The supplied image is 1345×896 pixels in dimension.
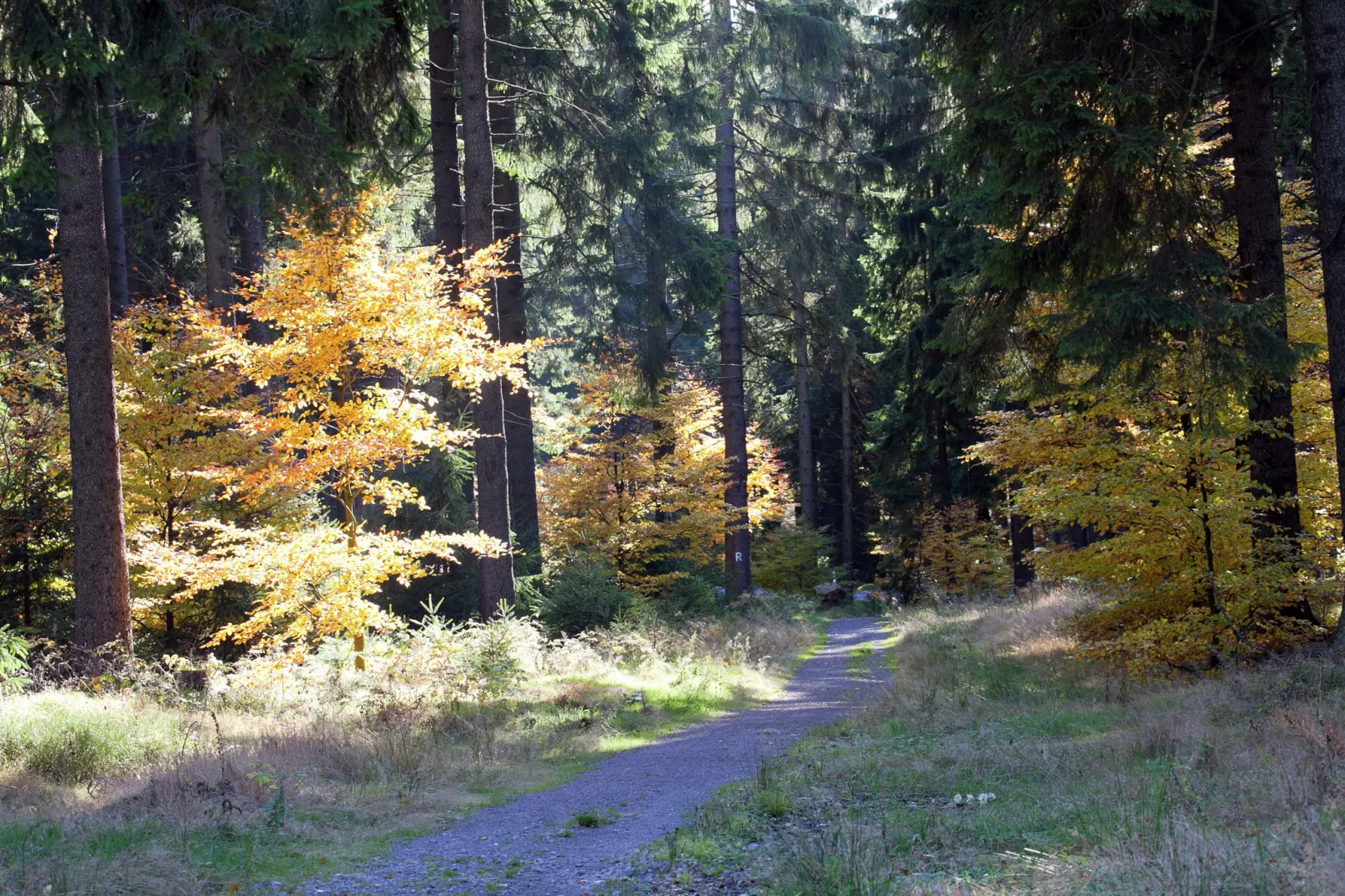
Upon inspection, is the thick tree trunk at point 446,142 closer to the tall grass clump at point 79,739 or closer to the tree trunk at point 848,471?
A: the tall grass clump at point 79,739

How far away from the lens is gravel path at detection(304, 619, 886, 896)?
17.9ft

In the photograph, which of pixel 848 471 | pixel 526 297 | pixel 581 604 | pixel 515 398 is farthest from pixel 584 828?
pixel 848 471

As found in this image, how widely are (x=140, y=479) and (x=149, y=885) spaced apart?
10599 mm

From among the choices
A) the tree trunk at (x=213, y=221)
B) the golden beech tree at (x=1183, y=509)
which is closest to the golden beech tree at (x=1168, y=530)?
the golden beech tree at (x=1183, y=509)

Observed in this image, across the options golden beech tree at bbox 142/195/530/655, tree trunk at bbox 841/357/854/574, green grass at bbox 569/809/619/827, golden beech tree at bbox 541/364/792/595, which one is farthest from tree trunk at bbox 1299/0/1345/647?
tree trunk at bbox 841/357/854/574

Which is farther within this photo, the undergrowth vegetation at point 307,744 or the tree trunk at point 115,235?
the tree trunk at point 115,235

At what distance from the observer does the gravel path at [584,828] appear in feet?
17.9

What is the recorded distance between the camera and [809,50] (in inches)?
898

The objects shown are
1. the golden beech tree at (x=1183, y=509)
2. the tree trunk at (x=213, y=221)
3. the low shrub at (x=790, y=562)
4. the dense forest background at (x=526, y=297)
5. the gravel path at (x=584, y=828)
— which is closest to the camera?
the gravel path at (x=584, y=828)

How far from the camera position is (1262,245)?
10.1 metres

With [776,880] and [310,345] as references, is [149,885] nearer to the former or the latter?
[776,880]

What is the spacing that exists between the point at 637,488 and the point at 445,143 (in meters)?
9.65

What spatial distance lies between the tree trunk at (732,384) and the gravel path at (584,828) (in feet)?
41.7

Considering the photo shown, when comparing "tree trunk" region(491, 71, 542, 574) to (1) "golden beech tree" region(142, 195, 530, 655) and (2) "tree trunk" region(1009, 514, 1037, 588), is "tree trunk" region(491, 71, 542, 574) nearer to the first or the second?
(1) "golden beech tree" region(142, 195, 530, 655)
